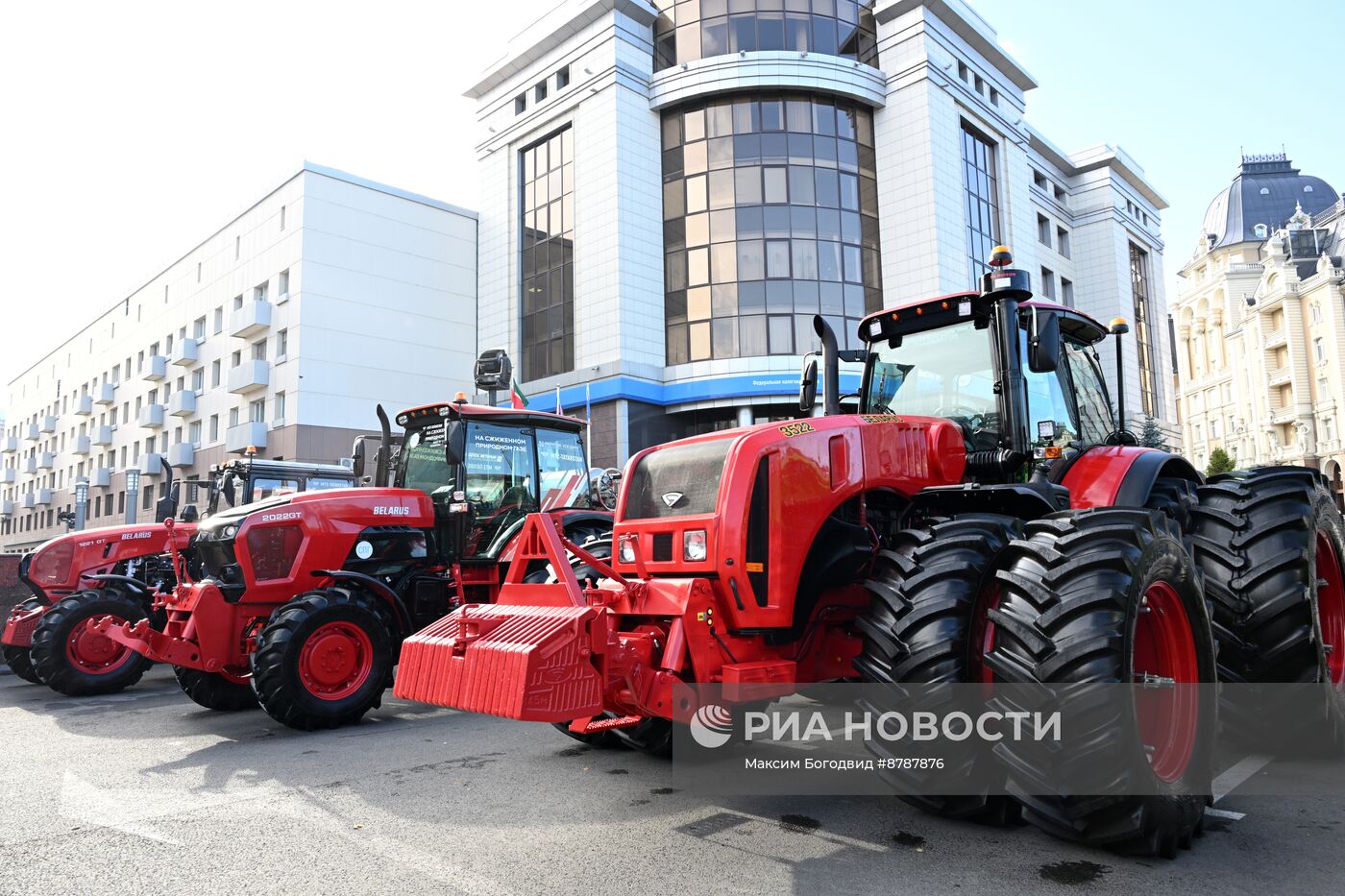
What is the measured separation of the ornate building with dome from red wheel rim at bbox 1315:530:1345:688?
64.9 meters

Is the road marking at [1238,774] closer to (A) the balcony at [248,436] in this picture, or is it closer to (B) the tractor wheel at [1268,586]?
(B) the tractor wheel at [1268,586]

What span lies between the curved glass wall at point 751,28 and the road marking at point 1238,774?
29394 millimetres

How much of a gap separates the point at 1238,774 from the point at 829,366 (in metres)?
3.24

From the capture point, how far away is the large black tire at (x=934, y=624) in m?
3.87

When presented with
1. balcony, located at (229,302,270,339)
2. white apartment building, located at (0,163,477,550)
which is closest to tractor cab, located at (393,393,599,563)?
white apartment building, located at (0,163,477,550)

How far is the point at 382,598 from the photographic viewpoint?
7758 mm

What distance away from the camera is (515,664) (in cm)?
393

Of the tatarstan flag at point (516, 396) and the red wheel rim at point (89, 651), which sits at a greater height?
the tatarstan flag at point (516, 396)

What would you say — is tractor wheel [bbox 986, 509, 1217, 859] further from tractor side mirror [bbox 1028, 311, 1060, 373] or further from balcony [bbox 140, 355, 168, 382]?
balcony [bbox 140, 355, 168, 382]

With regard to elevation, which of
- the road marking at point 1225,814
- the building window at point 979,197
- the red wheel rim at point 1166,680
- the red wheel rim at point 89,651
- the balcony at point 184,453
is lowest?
the road marking at point 1225,814

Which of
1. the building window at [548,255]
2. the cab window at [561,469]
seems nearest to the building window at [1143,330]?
the building window at [548,255]

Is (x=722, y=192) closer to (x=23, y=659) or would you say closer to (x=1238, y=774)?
(x=23, y=659)

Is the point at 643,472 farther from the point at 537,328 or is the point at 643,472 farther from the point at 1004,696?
the point at 537,328

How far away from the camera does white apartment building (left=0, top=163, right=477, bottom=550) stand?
103ft
